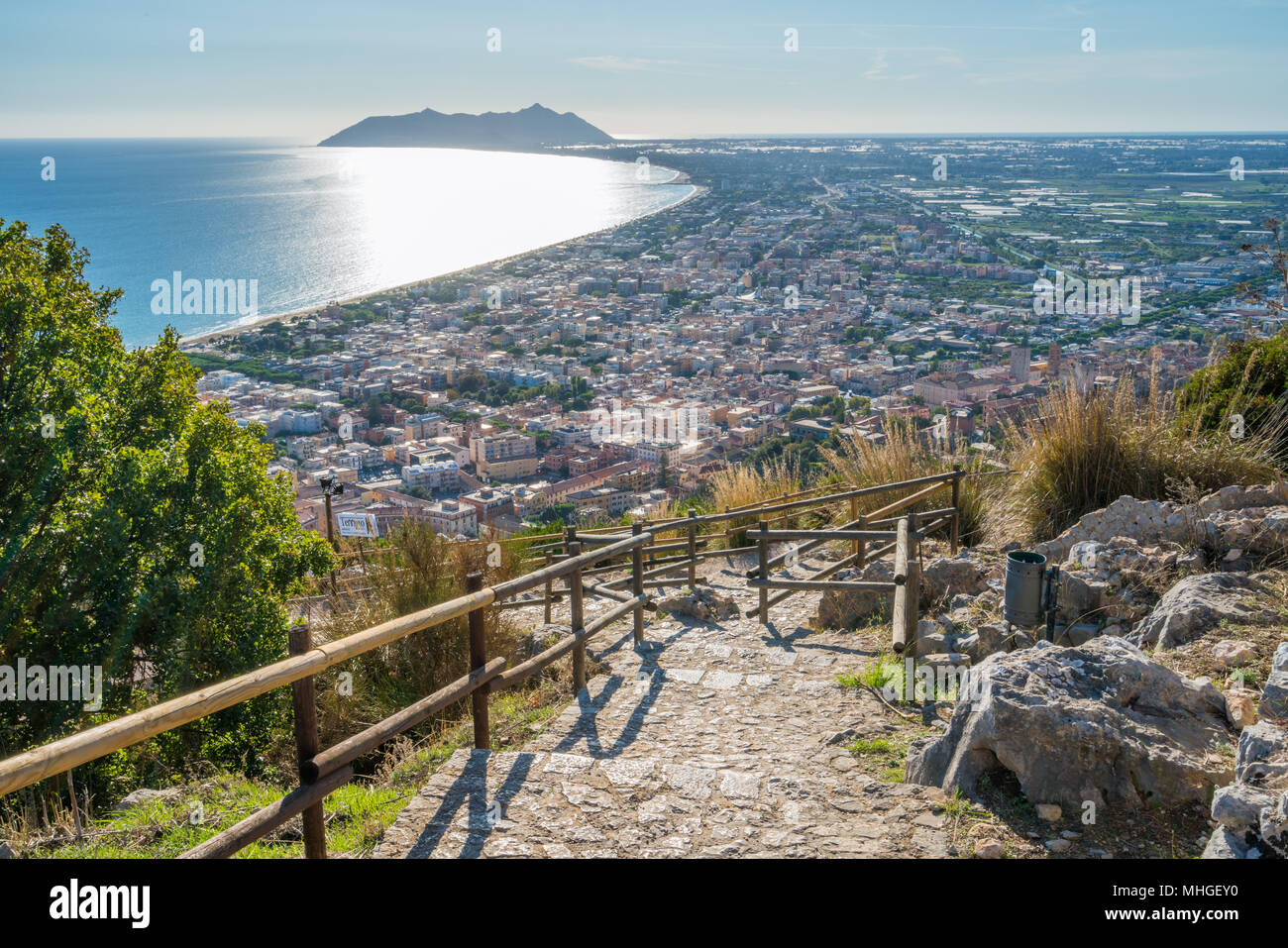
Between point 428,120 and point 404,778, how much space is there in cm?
13696

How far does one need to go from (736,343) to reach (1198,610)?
125ft

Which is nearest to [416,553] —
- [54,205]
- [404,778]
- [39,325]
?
[404,778]

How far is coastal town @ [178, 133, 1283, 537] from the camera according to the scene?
19.6 meters

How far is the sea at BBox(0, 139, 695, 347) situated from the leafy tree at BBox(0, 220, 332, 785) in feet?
61.2

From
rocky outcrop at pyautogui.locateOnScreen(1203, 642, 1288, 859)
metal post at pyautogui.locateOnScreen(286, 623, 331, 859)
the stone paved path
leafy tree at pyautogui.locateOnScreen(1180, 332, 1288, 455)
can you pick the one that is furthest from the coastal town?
metal post at pyautogui.locateOnScreen(286, 623, 331, 859)

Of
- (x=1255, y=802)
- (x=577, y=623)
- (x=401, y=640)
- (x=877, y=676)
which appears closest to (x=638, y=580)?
(x=577, y=623)

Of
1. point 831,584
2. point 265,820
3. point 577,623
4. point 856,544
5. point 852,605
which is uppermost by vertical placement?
point 265,820

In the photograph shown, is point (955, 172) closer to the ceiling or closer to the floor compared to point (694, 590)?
closer to the ceiling

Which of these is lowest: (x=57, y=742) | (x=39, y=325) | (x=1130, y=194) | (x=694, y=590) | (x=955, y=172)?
(x=694, y=590)

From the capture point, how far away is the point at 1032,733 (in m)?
2.82

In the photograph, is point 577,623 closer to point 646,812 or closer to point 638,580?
point 638,580

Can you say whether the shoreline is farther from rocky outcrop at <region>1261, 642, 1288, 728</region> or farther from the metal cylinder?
rocky outcrop at <region>1261, 642, 1288, 728</region>

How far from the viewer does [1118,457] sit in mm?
6230
